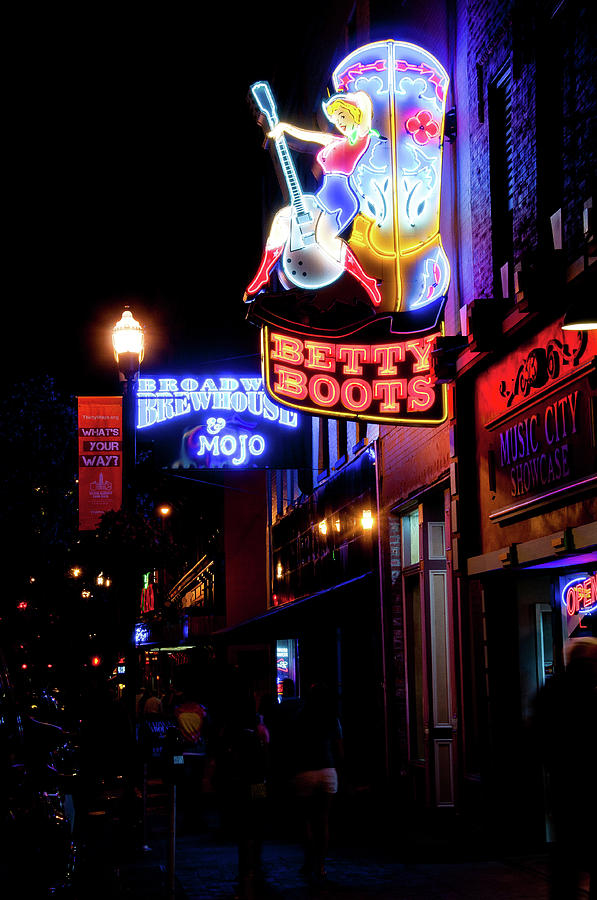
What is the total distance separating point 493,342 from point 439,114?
3546mm

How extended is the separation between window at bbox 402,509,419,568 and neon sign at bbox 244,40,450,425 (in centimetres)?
352

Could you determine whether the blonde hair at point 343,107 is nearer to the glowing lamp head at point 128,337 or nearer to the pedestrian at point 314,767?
the glowing lamp head at point 128,337

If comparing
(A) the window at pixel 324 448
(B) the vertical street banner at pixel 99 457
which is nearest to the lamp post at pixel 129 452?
(B) the vertical street banner at pixel 99 457

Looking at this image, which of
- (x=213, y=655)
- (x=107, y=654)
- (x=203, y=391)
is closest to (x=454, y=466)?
(x=203, y=391)

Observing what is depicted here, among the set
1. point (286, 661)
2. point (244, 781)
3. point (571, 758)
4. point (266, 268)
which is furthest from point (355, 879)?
point (286, 661)

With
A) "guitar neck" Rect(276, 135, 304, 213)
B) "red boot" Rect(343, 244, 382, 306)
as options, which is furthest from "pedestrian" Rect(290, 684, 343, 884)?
"guitar neck" Rect(276, 135, 304, 213)

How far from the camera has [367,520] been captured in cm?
1800

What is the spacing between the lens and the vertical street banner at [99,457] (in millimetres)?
19297

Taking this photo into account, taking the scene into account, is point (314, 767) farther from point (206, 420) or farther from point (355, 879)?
point (206, 420)

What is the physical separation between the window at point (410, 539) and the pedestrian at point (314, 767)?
5.29 meters

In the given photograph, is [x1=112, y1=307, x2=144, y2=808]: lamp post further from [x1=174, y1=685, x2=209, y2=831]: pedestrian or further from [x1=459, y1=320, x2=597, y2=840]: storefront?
[x1=459, y1=320, x2=597, y2=840]: storefront

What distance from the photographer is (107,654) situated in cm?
2003

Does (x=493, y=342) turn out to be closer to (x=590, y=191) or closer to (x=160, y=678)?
(x=590, y=191)

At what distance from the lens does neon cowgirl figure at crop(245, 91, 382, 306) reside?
44.5 ft
